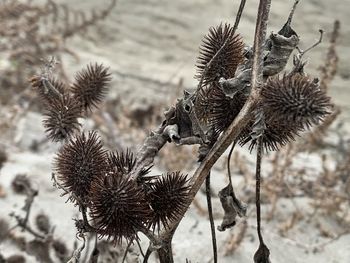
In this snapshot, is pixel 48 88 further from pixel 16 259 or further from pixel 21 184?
pixel 21 184

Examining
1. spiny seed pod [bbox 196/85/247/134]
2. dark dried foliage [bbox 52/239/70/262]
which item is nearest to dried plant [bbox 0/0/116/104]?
dark dried foliage [bbox 52/239/70/262]

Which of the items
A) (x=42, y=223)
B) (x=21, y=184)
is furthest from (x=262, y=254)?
(x=21, y=184)

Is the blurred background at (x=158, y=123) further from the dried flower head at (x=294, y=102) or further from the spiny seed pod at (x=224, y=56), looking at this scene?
the dried flower head at (x=294, y=102)

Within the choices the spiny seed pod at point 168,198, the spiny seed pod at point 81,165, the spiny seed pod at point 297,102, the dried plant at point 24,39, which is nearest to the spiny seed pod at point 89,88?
the spiny seed pod at point 81,165

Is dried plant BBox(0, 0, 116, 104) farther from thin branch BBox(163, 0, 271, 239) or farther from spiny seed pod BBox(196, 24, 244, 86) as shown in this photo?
thin branch BBox(163, 0, 271, 239)

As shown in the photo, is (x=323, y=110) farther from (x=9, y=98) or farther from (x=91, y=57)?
(x=91, y=57)
